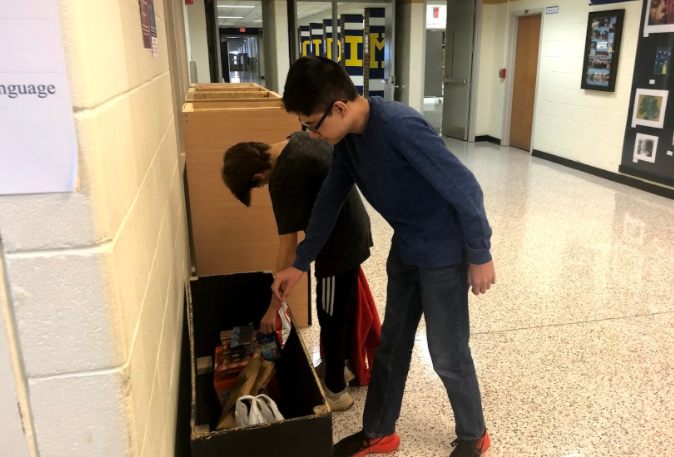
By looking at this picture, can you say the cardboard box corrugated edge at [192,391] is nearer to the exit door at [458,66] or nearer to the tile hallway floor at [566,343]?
the tile hallway floor at [566,343]

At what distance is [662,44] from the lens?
5.36m

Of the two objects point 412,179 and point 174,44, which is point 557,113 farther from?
point 412,179

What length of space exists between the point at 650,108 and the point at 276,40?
17.3ft

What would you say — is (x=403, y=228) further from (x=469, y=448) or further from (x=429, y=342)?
(x=469, y=448)

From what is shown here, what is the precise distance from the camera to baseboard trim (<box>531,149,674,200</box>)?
5.50m

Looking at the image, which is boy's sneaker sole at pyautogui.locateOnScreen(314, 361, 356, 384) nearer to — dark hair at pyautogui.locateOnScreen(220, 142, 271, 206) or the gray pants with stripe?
the gray pants with stripe

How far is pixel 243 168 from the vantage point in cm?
180

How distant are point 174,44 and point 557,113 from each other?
562 centimetres

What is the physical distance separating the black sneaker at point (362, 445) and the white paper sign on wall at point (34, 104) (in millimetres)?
1519

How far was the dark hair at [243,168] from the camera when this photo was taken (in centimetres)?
180

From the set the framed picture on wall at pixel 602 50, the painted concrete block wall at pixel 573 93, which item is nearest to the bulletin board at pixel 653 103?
the painted concrete block wall at pixel 573 93

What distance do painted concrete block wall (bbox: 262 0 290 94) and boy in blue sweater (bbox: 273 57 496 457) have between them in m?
6.65

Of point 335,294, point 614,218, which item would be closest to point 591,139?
point 614,218

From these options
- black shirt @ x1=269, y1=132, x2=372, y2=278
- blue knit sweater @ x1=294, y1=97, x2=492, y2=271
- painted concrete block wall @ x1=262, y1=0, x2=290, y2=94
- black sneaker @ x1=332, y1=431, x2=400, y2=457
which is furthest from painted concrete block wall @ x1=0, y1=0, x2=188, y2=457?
painted concrete block wall @ x1=262, y1=0, x2=290, y2=94
